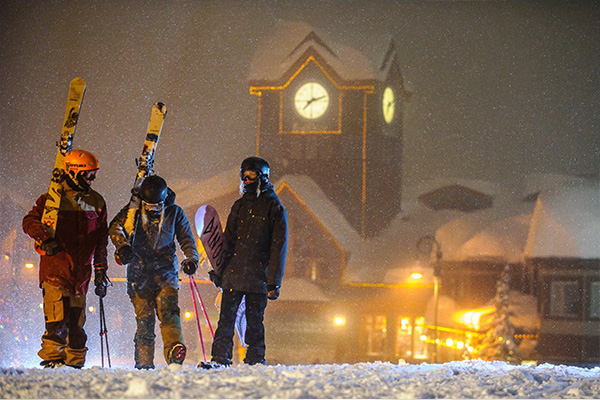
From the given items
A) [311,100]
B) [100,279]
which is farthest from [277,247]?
[311,100]

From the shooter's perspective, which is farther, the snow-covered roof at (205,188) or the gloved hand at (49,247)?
the snow-covered roof at (205,188)

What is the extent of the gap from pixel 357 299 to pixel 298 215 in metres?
2.73

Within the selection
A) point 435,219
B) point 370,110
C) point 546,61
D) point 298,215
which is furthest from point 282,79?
point 546,61

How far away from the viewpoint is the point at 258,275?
4.56m

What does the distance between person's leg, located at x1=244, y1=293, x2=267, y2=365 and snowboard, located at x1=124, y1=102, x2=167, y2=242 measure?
88cm

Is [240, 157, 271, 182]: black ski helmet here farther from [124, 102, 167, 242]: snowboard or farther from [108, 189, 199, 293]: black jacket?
[124, 102, 167, 242]: snowboard

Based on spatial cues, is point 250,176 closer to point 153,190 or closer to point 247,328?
point 153,190

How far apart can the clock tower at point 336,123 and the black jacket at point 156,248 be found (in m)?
15.5

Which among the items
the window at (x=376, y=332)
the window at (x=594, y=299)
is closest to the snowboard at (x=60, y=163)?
the window at (x=376, y=332)

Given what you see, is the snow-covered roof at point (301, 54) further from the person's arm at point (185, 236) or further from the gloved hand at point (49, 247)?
the gloved hand at point (49, 247)

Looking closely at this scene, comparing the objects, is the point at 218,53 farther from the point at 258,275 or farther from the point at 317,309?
the point at 258,275

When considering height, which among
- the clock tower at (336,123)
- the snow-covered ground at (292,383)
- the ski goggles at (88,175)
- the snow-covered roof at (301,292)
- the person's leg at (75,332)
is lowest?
the snow-covered ground at (292,383)

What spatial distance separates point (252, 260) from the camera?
15.0 ft

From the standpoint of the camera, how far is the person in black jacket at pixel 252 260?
4496mm
